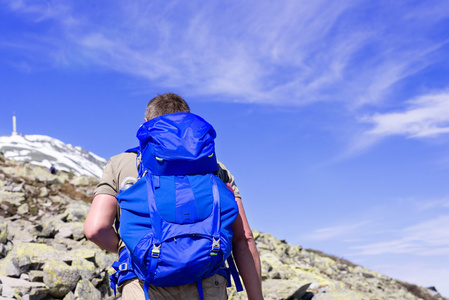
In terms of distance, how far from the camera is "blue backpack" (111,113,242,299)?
9.40 feet

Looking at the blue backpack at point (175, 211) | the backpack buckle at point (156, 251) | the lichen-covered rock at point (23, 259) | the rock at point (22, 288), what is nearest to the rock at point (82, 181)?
the lichen-covered rock at point (23, 259)

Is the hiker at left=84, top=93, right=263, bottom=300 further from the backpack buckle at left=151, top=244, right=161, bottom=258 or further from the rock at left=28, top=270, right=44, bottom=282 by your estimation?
the rock at left=28, top=270, right=44, bottom=282

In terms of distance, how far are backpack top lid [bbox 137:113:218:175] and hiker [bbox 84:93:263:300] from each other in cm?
26

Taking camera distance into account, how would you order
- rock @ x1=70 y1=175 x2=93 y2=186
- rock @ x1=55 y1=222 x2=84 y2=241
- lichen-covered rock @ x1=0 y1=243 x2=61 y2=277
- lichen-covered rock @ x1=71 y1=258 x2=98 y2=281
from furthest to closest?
rock @ x1=70 y1=175 x2=93 y2=186 → rock @ x1=55 y1=222 x2=84 y2=241 → lichen-covered rock @ x1=71 y1=258 x2=98 y2=281 → lichen-covered rock @ x1=0 y1=243 x2=61 y2=277

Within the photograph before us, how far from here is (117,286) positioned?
336cm

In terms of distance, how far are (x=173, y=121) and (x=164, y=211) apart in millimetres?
698

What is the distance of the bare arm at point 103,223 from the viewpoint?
3.27 metres

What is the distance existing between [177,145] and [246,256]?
4.00 ft

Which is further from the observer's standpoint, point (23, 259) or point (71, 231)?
point (71, 231)

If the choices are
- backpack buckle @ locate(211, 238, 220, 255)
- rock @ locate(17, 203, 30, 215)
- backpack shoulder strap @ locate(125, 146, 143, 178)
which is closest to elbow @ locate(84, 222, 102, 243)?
backpack shoulder strap @ locate(125, 146, 143, 178)

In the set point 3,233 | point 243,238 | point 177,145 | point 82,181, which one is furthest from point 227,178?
point 82,181

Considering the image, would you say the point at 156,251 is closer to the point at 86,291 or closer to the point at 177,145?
the point at 177,145

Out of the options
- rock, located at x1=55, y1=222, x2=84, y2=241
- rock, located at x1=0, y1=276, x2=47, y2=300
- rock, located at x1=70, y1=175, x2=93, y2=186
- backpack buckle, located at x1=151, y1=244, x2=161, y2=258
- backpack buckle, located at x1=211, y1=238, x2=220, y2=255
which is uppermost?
rock, located at x1=70, y1=175, x2=93, y2=186

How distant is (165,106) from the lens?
3475 mm
